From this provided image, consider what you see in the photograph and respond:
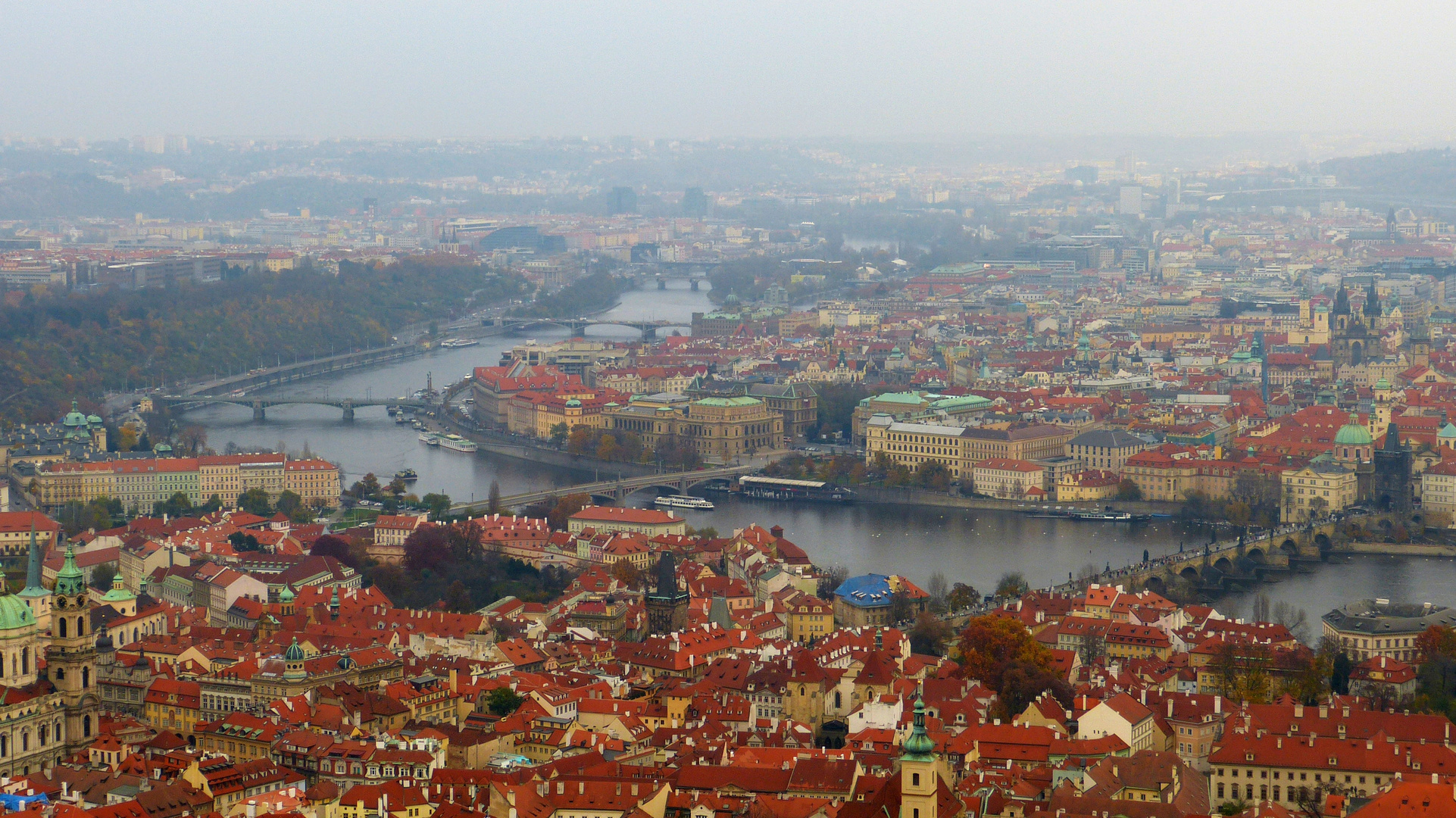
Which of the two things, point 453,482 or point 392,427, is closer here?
point 453,482

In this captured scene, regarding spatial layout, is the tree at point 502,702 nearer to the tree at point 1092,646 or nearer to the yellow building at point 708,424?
the tree at point 1092,646

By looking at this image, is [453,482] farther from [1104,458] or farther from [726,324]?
[726,324]

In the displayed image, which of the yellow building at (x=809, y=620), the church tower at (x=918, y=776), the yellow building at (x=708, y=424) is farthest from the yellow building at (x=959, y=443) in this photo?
the church tower at (x=918, y=776)

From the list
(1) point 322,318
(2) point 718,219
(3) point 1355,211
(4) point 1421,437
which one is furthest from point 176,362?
(2) point 718,219

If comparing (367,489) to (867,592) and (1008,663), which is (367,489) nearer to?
(867,592)

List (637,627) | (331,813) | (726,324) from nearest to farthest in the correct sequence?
(331,813) → (637,627) → (726,324)
